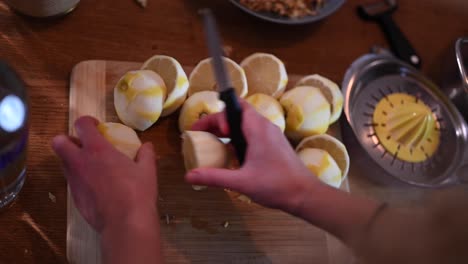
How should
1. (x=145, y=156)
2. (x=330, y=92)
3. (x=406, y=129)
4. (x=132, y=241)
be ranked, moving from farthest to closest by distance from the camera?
(x=406, y=129) → (x=330, y=92) → (x=145, y=156) → (x=132, y=241)

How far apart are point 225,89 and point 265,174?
15 cm

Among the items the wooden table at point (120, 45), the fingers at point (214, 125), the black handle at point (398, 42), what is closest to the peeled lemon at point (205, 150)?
the fingers at point (214, 125)

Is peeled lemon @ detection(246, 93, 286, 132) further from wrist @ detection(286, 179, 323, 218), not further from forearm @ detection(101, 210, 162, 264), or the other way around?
forearm @ detection(101, 210, 162, 264)

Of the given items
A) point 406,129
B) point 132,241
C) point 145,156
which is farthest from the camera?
point 406,129

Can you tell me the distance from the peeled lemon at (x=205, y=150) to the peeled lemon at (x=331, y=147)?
209mm

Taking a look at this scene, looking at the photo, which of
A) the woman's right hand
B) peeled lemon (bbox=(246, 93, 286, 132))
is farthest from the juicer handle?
the woman's right hand

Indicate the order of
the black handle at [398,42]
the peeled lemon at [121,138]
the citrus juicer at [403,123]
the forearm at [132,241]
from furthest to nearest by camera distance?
the black handle at [398,42] → the citrus juicer at [403,123] → the peeled lemon at [121,138] → the forearm at [132,241]

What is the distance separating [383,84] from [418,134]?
0.16m

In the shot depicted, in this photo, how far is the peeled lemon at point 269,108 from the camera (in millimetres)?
949

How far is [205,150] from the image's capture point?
0.83 m

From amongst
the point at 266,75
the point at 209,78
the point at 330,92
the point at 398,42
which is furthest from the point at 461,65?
the point at 209,78

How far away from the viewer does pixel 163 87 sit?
3.00ft

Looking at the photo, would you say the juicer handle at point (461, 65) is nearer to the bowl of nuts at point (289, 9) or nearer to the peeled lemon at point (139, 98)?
the bowl of nuts at point (289, 9)

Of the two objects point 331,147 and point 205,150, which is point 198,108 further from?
point 331,147
